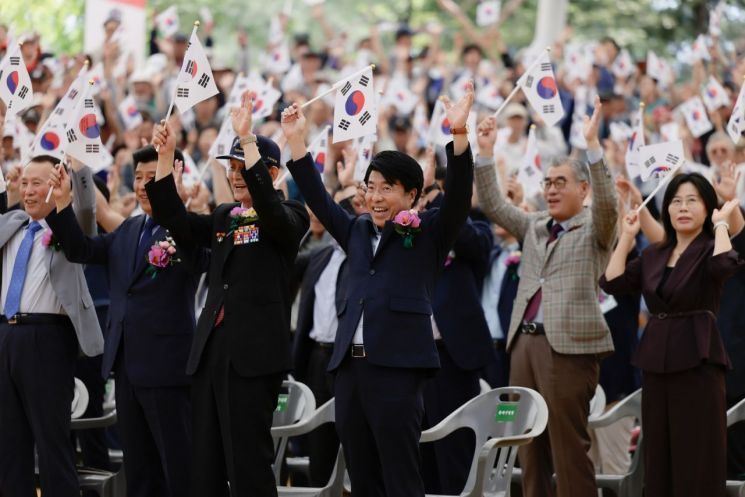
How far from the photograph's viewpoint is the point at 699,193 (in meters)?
6.61

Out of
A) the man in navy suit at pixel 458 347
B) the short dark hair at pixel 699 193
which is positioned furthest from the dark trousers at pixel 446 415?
the short dark hair at pixel 699 193

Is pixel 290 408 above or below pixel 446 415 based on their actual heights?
above

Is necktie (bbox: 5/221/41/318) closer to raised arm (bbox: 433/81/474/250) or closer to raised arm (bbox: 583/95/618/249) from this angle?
raised arm (bbox: 433/81/474/250)

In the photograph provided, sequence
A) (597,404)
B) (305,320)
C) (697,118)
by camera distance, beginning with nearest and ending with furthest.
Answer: (597,404) → (305,320) → (697,118)

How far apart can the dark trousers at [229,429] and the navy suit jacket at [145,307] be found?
579 millimetres

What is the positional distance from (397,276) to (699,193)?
1.96 metres

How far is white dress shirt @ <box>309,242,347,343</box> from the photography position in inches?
304

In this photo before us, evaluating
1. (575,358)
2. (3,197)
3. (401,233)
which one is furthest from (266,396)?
(3,197)

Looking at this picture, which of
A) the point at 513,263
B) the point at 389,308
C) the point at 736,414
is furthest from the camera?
the point at 513,263

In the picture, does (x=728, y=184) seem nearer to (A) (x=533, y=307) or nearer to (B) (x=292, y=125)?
(A) (x=533, y=307)

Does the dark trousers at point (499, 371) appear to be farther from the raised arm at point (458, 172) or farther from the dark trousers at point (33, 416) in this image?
the dark trousers at point (33, 416)

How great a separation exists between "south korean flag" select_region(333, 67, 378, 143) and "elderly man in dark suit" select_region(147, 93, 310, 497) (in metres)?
0.64

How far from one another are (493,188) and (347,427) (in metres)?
2.15

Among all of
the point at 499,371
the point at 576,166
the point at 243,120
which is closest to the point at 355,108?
the point at 243,120
